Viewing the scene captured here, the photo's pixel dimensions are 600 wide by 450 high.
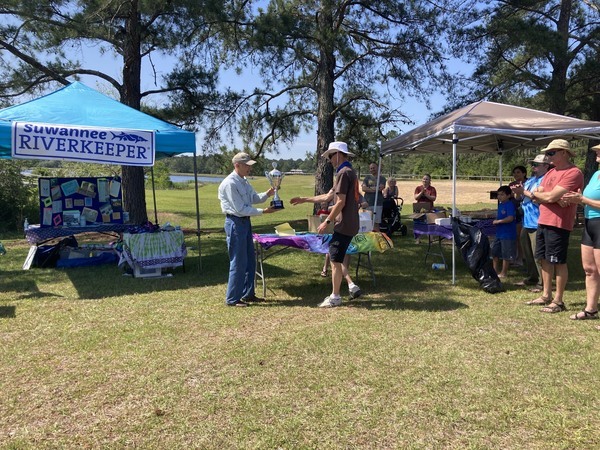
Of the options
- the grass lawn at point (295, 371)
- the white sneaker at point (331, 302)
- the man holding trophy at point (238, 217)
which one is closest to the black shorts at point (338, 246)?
the white sneaker at point (331, 302)

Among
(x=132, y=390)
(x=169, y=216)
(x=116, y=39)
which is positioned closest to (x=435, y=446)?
(x=132, y=390)

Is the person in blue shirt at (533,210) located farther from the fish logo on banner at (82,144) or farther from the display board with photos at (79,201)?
the display board with photos at (79,201)

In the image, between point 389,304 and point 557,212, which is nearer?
point 557,212

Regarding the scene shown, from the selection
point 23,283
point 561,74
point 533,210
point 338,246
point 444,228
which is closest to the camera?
point 338,246

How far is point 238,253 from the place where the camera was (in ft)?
15.6

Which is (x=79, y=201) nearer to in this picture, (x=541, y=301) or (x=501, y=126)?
(x=501, y=126)

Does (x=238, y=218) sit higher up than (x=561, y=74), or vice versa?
(x=561, y=74)

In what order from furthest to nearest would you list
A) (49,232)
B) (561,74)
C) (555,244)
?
(561,74), (49,232), (555,244)

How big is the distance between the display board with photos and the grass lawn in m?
2.28

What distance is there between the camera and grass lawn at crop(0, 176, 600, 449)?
251 centimetres

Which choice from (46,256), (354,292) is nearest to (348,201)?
(354,292)


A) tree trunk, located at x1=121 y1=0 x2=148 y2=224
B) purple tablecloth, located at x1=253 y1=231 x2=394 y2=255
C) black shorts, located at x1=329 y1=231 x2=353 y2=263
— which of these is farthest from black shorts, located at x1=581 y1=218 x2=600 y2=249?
tree trunk, located at x1=121 y1=0 x2=148 y2=224

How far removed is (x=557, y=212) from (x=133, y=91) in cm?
803

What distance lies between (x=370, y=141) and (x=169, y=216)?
8.18 m
